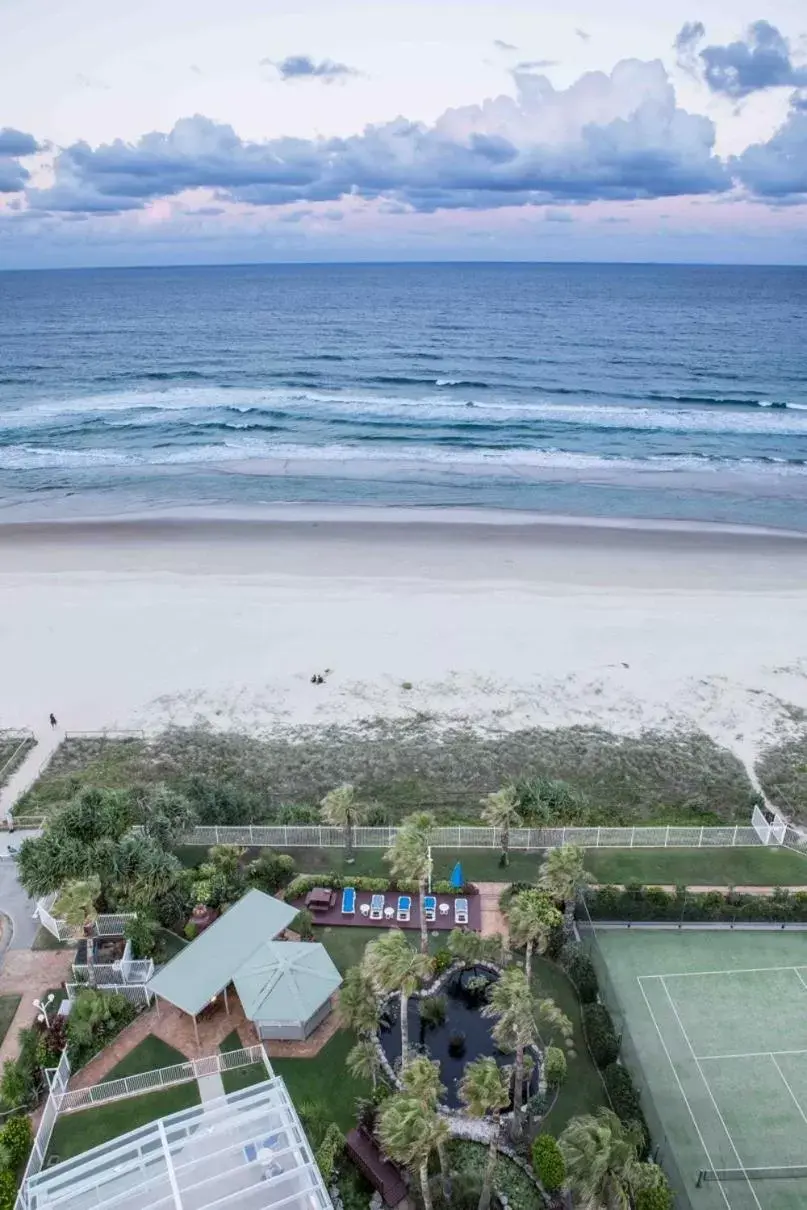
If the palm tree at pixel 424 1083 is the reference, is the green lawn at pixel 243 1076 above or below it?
below

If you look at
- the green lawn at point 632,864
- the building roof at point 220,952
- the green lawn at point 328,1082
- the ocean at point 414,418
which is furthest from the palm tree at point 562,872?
the ocean at point 414,418

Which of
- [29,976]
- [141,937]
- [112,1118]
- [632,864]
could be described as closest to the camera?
[112,1118]

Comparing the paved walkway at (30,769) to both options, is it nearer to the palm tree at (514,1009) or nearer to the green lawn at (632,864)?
the green lawn at (632,864)

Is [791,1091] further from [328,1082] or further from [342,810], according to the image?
[342,810]

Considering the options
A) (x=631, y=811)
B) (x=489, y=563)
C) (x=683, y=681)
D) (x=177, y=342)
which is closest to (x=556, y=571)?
(x=489, y=563)

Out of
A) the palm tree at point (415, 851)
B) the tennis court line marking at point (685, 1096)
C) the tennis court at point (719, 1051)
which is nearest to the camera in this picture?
the tennis court line marking at point (685, 1096)

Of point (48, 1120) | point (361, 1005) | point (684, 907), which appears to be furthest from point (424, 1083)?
point (684, 907)

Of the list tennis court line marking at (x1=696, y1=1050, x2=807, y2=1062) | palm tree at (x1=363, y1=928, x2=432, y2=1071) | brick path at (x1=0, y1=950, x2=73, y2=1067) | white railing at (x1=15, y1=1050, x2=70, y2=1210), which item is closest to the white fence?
brick path at (x1=0, y1=950, x2=73, y2=1067)
